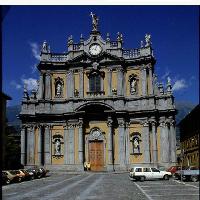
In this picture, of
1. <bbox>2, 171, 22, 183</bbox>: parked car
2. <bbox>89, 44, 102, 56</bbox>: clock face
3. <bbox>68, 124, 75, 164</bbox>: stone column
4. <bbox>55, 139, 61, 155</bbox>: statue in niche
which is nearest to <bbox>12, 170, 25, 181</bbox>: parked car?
<bbox>2, 171, 22, 183</bbox>: parked car

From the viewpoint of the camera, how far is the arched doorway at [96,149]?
38906mm

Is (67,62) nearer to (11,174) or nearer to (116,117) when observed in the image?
(116,117)

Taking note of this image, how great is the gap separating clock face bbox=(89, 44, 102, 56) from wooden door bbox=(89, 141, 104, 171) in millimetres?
8983

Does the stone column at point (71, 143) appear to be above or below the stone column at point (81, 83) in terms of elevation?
below

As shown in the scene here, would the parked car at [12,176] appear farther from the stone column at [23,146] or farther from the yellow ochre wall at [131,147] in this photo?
the yellow ochre wall at [131,147]

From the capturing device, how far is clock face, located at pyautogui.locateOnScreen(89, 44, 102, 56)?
40156 millimetres

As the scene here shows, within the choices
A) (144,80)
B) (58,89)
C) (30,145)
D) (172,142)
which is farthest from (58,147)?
(172,142)

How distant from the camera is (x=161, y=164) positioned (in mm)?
37000

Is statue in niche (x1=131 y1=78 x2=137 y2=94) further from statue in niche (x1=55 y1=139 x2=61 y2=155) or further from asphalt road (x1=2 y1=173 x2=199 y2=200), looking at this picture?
asphalt road (x1=2 y1=173 x2=199 y2=200)

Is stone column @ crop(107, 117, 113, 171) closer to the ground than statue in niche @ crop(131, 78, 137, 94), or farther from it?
closer to the ground

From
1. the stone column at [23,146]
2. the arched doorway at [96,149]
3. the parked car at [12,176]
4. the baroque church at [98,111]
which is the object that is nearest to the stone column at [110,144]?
the baroque church at [98,111]

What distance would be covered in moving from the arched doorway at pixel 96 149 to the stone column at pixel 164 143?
5724 millimetres

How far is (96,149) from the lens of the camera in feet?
128
